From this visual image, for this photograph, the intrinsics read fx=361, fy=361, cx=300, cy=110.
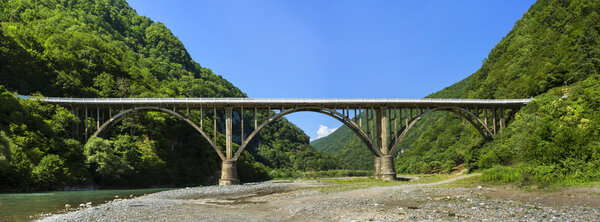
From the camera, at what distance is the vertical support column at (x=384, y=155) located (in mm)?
48763

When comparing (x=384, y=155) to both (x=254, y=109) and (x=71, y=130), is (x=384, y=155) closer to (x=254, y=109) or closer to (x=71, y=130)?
(x=254, y=109)

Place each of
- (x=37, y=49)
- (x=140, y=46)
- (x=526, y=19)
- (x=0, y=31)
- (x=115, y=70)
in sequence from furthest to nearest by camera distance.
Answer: (x=140, y=46)
(x=526, y=19)
(x=115, y=70)
(x=37, y=49)
(x=0, y=31)

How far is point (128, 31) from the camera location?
14838cm

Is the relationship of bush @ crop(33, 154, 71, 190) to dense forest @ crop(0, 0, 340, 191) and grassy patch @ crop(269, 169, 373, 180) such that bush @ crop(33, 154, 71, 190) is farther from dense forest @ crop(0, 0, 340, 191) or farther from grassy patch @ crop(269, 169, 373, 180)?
grassy patch @ crop(269, 169, 373, 180)

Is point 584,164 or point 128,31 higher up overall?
point 128,31

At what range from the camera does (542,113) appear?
44062mm

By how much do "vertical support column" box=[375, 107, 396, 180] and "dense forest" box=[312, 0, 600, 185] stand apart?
10767 mm

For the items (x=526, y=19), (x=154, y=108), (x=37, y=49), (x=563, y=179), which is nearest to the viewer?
(x=563, y=179)

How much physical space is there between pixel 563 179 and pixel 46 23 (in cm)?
10701

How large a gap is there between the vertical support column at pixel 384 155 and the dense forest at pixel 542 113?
10.8 metres

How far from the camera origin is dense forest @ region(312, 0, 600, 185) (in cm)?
2192

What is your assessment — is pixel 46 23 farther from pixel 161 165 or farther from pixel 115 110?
pixel 161 165

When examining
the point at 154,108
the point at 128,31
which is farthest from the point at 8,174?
the point at 128,31

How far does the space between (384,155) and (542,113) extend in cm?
1971
